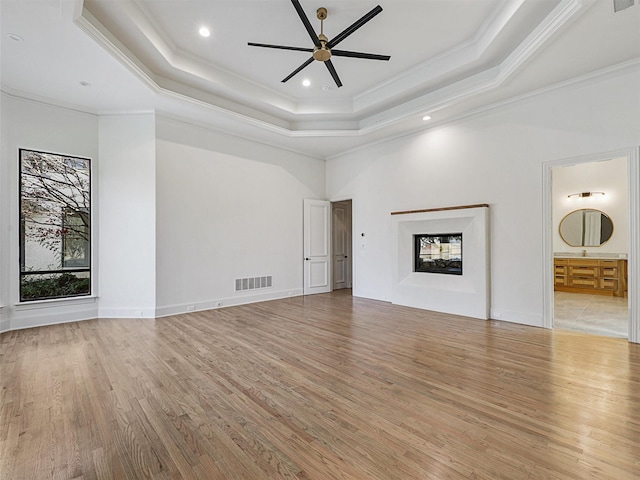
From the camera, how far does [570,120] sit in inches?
178

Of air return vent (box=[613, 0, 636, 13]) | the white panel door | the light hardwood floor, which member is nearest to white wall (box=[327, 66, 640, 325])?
the light hardwood floor

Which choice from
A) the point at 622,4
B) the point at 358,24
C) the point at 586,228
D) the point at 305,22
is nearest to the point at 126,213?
the point at 305,22

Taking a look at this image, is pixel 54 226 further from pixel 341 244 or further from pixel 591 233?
pixel 591 233

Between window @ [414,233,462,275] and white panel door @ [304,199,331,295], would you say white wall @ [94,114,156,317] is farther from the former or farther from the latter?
window @ [414,233,462,275]

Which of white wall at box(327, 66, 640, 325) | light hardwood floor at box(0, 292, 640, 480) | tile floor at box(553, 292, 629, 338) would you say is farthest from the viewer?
tile floor at box(553, 292, 629, 338)

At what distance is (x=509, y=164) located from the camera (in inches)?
202

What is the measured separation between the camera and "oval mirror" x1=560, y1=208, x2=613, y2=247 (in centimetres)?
766

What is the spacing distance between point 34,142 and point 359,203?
629cm

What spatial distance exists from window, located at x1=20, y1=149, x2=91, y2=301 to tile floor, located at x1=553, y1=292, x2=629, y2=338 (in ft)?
26.4

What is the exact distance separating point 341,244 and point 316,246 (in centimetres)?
110

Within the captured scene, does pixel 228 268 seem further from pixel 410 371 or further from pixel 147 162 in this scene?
pixel 410 371

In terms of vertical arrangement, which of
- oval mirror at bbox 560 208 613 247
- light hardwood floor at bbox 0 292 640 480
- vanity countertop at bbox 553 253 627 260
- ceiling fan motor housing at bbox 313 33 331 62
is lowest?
light hardwood floor at bbox 0 292 640 480

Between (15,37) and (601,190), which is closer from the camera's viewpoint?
(15,37)

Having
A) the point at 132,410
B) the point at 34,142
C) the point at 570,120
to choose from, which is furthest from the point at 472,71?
the point at 34,142
